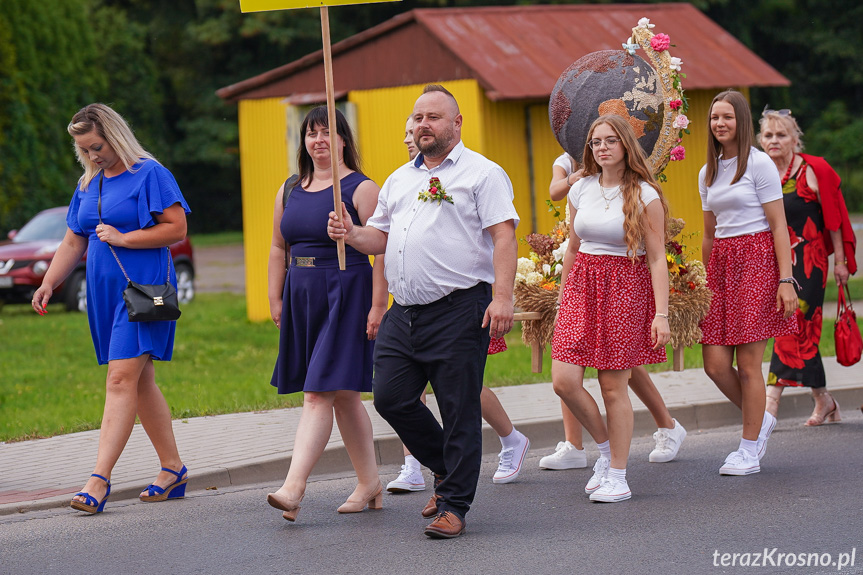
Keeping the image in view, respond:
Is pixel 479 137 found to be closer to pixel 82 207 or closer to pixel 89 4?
pixel 82 207

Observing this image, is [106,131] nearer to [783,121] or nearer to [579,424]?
[579,424]

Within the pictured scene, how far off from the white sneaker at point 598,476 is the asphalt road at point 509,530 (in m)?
0.07

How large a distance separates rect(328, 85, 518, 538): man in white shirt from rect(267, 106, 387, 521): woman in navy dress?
1.14ft

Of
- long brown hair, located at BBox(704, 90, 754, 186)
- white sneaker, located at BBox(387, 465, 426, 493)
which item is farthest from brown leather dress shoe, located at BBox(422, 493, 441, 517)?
long brown hair, located at BBox(704, 90, 754, 186)

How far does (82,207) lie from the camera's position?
21.0ft

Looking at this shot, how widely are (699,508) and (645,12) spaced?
11.8 meters

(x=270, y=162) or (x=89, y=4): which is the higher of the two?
(x=89, y=4)

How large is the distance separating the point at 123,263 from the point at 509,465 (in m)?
2.42

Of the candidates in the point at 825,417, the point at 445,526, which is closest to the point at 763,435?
the point at 825,417

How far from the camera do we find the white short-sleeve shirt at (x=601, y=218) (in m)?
6.03

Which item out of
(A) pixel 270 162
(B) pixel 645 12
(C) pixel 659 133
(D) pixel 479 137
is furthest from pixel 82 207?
(B) pixel 645 12

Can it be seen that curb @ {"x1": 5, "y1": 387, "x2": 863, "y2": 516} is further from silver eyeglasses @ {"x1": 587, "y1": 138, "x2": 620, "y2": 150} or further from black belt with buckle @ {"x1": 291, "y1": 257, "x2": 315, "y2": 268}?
silver eyeglasses @ {"x1": 587, "y1": 138, "x2": 620, "y2": 150}

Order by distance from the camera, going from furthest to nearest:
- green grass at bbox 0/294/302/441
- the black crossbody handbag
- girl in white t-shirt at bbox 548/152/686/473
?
green grass at bbox 0/294/302/441 < girl in white t-shirt at bbox 548/152/686/473 < the black crossbody handbag

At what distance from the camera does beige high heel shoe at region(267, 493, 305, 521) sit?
554 cm
